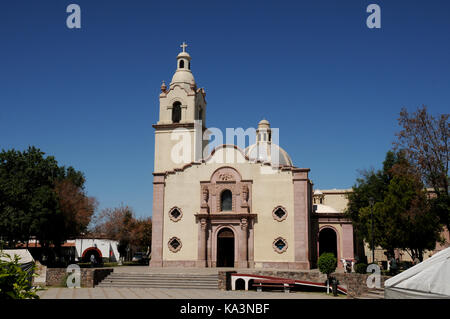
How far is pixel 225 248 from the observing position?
108 feet

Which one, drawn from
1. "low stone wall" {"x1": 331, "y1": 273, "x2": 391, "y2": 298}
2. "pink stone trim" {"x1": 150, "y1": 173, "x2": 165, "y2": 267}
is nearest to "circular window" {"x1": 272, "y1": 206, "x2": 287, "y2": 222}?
"pink stone trim" {"x1": 150, "y1": 173, "x2": 165, "y2": 267}

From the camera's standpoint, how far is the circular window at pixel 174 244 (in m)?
32.6

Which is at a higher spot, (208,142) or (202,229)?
(208,142)

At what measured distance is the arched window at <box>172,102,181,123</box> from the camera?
125ft

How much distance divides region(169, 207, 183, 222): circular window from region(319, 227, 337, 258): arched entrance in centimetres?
1133

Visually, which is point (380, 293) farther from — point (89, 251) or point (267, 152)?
point (89, 251)

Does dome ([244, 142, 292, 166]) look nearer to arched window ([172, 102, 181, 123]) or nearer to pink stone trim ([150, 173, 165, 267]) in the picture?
arched window ([172, 102, 181, 123])

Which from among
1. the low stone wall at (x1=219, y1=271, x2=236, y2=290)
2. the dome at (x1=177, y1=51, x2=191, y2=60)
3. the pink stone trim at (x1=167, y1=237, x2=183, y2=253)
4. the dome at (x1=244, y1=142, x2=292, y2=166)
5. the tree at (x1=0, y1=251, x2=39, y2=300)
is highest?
Result: the dome at (x1=177, y1=51, x2=191, y2=60)

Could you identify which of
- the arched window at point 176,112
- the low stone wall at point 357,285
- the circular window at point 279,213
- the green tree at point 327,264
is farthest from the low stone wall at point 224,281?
the arched window at point 176,112

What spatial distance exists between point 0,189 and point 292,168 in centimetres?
2281

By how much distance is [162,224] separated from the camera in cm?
3316

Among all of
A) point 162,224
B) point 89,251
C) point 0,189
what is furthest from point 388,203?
point 89,251

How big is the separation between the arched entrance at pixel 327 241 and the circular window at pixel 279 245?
14.2 ft

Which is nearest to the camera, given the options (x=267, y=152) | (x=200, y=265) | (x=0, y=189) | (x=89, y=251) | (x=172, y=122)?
(x=200, y=265)
